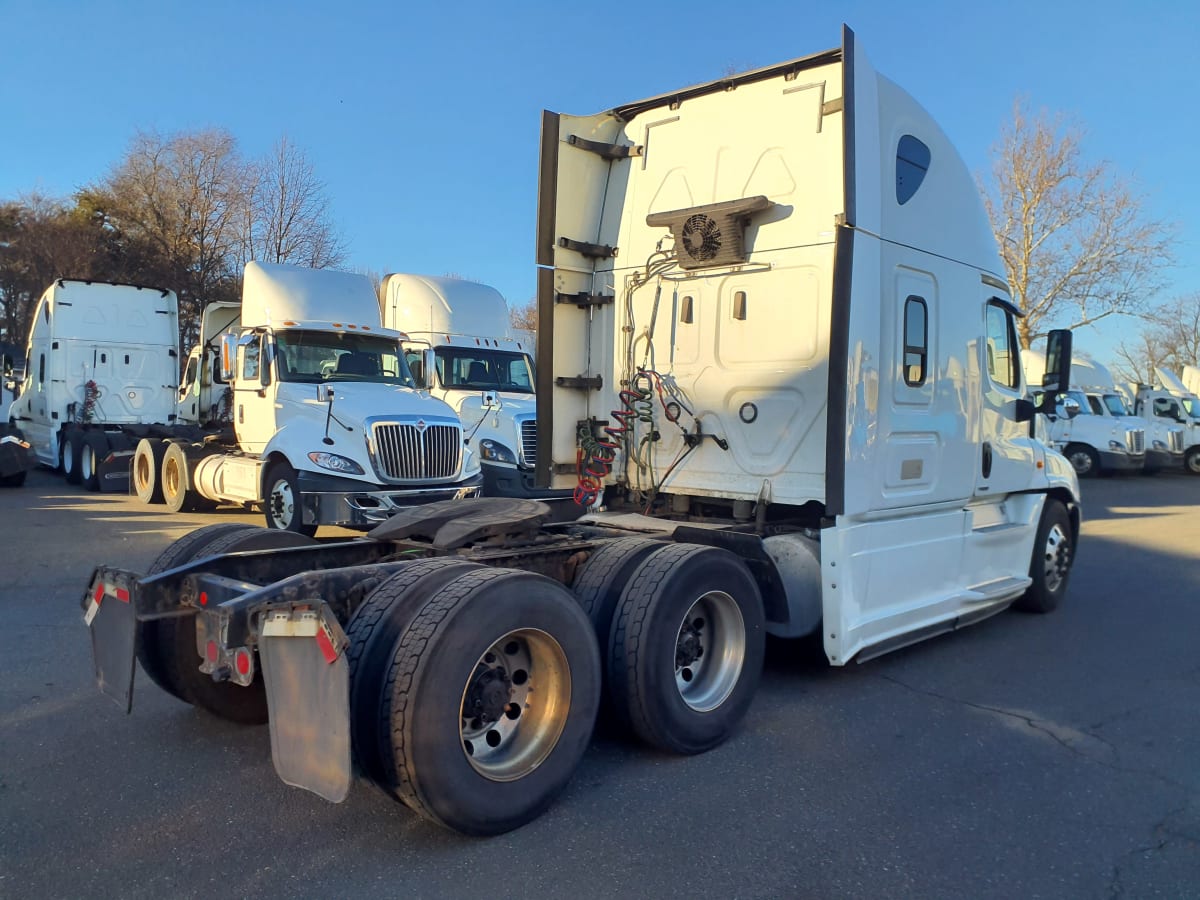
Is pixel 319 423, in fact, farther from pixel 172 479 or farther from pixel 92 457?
pixel 92 457

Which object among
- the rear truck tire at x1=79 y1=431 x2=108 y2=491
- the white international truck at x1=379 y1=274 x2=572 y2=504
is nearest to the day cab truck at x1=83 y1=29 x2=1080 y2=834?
the white international truck at x1=379 y1=274 x2=572 y2=504

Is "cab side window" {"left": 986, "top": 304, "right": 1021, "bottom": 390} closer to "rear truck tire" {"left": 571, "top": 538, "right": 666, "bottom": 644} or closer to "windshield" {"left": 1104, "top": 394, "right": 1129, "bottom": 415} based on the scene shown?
"rear truck tire" {"left": 571, "top": 538, "right": 666, "bottom": 644}

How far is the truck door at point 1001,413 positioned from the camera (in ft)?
→ 22.1

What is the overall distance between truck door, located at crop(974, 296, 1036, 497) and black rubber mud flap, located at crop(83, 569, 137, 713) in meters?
5.53

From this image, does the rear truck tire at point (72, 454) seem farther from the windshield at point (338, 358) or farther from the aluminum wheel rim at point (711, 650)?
the aluminum wheel rim at point (711, 650)

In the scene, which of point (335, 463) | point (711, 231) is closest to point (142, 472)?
point (335, 463)

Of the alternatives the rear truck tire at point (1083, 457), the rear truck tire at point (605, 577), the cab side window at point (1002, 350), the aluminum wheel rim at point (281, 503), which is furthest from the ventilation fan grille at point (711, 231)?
the rear truck tire at point (1083, 457)

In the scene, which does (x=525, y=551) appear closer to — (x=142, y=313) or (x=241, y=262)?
(x=142, y=313)

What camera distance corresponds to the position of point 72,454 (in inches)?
687

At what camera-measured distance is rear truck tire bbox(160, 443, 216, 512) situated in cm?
1324

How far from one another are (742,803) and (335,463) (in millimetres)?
7194

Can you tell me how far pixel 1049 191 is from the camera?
33094 millimetres

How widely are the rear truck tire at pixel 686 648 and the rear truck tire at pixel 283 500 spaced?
21.0 feet

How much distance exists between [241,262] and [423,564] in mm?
29559
